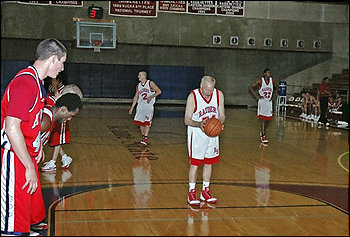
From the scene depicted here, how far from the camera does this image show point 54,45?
11.9 feet

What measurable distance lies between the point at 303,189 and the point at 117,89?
17.3 meters

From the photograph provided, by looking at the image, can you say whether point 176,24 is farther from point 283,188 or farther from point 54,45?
point 54,45

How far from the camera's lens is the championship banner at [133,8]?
21078 millimetres

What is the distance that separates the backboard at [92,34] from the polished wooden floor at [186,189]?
28.7ft

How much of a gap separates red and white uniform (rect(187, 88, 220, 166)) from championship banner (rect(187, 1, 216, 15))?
16.8 meters

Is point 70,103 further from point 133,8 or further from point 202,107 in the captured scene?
point 133,8

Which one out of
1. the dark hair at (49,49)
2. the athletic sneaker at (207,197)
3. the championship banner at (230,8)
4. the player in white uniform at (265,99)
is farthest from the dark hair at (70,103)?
the championship banner at (230,8)

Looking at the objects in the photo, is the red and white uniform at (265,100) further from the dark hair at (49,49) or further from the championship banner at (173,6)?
the championship banner at (173,6)

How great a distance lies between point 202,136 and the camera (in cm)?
559

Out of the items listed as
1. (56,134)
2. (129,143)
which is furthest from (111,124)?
(56,134)

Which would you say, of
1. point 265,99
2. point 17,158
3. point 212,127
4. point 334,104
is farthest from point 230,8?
point 17,158

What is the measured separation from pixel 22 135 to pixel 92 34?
16778mm

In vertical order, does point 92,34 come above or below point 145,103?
above

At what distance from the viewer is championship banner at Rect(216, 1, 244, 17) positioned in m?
22.0
